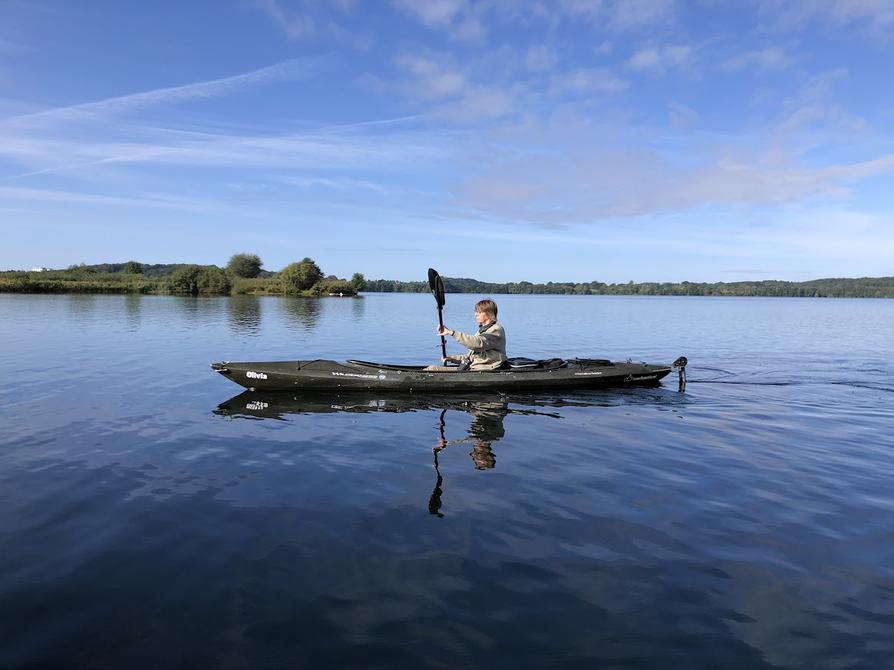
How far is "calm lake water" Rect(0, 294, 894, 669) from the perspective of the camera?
4355mm

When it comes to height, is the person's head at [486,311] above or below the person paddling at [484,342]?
above

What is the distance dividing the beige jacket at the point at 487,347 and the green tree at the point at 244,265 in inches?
4602

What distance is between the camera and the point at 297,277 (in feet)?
328

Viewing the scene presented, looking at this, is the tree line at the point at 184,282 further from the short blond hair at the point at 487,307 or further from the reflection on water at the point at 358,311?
the short blond hair at the point at 487,307

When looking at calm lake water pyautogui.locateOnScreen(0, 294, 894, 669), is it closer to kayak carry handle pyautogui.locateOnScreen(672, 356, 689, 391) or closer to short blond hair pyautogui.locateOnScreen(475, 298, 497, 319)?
kayak carry handle pyautogui.locateOnScreen(672, 356, 689, 391)

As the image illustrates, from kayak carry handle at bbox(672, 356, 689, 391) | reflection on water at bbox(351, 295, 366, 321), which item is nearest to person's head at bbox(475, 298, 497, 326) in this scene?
kayak carry handle at bbox(672, 356, 689, 391)

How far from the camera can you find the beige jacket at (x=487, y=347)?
45.6ft

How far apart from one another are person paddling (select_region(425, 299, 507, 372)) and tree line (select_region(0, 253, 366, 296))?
81.5 meters

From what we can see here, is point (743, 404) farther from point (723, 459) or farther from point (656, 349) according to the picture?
point (656, 349)

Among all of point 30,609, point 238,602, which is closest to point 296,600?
point 238,602

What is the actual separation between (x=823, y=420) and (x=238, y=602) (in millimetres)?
12437

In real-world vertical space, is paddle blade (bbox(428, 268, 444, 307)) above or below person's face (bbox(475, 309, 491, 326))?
above

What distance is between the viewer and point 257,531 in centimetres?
619

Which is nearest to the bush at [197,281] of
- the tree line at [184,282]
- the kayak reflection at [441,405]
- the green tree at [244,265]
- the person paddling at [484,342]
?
the tree line at [184,282]
